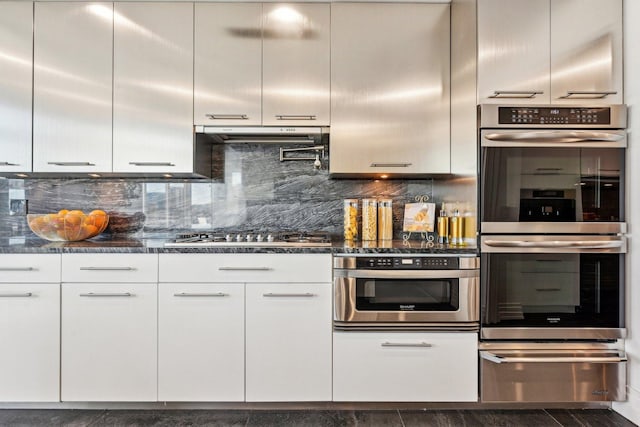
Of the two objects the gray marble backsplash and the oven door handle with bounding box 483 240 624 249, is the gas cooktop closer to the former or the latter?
the gray marble backsplash

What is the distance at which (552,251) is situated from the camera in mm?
1943

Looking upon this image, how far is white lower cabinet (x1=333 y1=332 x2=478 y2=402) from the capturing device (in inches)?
77.8

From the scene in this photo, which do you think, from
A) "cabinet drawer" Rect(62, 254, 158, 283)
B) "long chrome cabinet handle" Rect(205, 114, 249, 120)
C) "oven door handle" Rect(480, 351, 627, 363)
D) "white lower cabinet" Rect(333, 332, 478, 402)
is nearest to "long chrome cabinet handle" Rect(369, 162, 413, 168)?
"long chrome cabinet handle" Rect(205, 114, 249, 120)

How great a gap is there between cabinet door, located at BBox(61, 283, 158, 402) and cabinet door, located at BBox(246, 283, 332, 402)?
1.76 ft

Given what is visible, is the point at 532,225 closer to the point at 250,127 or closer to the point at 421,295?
the point at 421,295

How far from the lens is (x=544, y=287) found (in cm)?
196

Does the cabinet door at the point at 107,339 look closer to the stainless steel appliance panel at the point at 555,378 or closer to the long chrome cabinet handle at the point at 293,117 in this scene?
the long chrome cabinet handle at the point at 293,117

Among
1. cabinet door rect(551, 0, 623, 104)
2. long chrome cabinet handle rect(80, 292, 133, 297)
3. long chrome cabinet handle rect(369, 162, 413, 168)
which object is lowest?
long chrome cabinet handle rect(80, 292, 133, 297)

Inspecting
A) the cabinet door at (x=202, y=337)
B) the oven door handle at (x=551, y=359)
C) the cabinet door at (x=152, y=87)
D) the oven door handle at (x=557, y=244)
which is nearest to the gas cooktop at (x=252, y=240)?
the cabinet door at (x=202, y=337)

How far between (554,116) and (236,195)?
1.97 metres

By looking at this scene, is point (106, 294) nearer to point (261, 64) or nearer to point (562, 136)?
point (261, 64)

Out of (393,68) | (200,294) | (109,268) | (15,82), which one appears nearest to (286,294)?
(200,294)

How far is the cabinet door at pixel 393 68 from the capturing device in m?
2.24

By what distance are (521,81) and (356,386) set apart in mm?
1826
